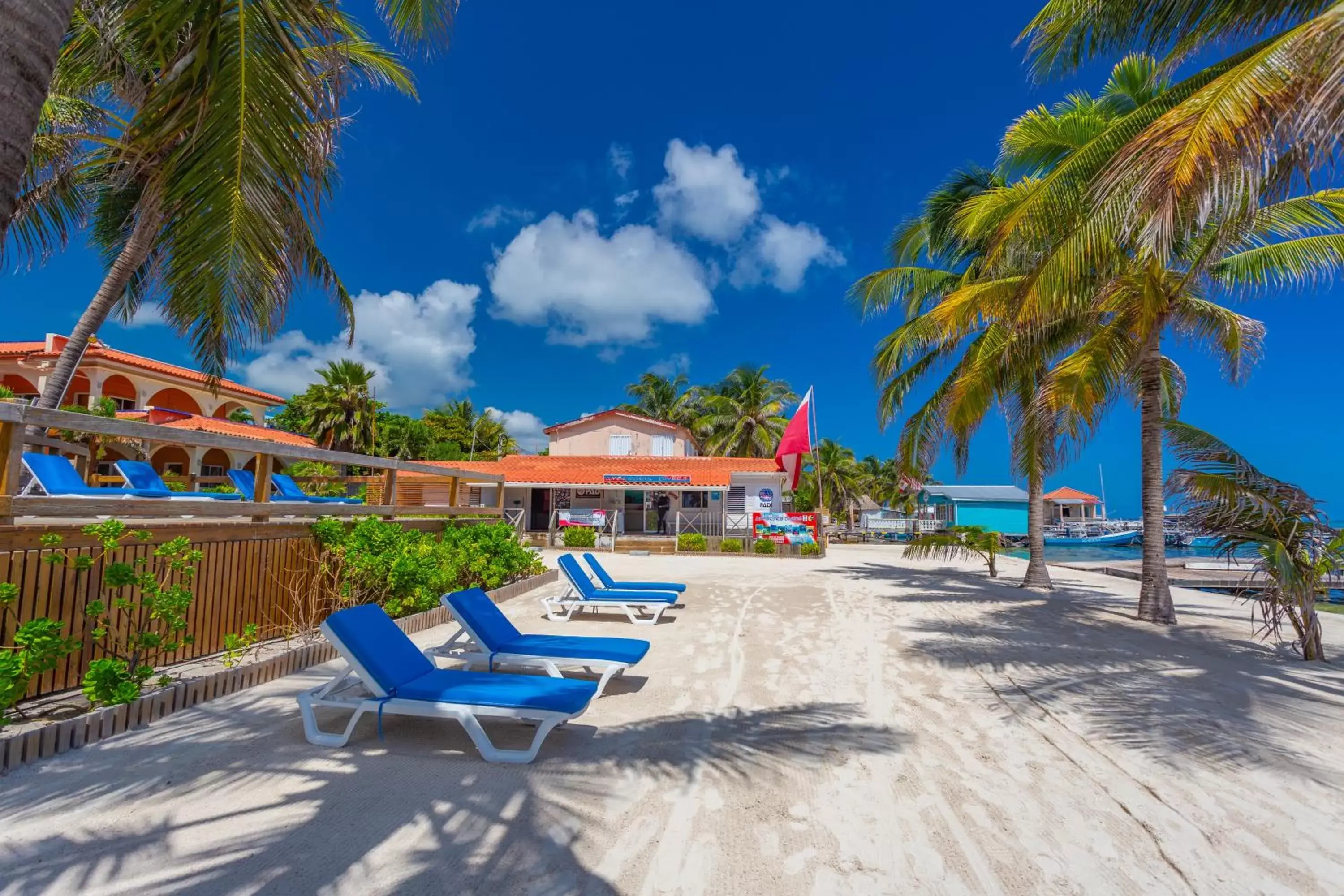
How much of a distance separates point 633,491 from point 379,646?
75.2 feet

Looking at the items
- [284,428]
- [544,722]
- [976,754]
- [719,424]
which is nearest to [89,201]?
[544,722]

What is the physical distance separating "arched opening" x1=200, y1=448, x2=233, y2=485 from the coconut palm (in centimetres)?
3079

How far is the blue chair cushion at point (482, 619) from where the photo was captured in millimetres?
5656

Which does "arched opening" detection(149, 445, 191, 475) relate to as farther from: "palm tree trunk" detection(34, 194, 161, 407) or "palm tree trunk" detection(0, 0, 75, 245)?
"palm tree trunk" detection(0, 0, 75, 245)

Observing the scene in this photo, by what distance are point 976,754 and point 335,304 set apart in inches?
384

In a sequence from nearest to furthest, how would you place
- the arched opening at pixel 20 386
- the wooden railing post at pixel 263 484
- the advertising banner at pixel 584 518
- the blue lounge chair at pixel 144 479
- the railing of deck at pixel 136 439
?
the railing of deck at pixel 136 439 < the wooden railing post at pixel 263 484 < the blue lounge chair at pixel 144 479 < the arched opening at pixel 20 386 < the advertising banner at pixel 584 518

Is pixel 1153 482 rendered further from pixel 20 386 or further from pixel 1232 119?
pixel 20 386

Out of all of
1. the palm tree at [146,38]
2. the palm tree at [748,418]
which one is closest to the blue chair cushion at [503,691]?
the palm tree at [146,38]

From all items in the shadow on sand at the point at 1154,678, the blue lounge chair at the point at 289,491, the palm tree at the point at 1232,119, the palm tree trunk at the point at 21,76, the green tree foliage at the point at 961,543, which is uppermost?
the palm tree at the point at 1232,119

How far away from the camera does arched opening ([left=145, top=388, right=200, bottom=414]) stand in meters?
26.0

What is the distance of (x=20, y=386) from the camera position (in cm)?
2312

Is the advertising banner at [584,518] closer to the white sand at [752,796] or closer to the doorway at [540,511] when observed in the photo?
the doorway at [540,511]

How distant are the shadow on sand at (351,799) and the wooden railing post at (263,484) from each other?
224cm

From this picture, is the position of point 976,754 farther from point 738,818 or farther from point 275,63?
point 275,63
